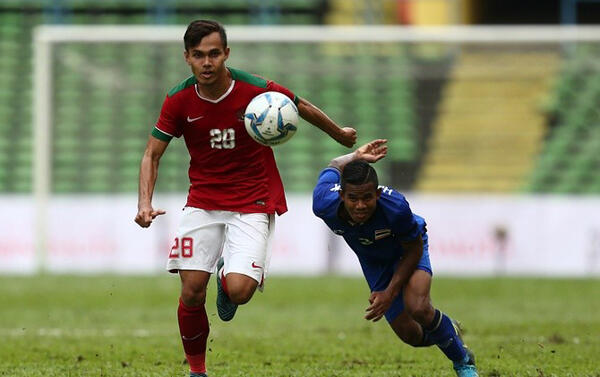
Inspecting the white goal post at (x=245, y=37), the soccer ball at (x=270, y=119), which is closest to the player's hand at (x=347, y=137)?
the soccer ball at (x=270, y=119)

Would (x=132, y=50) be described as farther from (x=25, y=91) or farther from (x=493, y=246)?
(x=493, y=246)

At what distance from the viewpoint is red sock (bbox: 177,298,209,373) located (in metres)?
7.68

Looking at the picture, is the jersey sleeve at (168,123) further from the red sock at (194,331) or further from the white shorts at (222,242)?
the red sock at (194,331)

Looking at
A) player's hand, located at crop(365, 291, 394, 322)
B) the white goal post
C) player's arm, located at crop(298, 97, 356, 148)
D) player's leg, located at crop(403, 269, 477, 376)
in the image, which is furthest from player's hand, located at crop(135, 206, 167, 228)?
the white goal post

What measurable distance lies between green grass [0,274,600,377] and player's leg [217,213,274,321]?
0.82 meters

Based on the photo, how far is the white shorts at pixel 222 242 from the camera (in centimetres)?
764

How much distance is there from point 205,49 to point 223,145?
0.64 m

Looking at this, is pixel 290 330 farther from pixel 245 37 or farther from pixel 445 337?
pixel 245 37

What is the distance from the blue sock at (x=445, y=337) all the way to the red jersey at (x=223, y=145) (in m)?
A: 1.26

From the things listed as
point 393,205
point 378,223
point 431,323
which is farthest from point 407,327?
point 393,205

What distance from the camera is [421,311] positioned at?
24.6 feet

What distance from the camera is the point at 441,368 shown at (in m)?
8.61

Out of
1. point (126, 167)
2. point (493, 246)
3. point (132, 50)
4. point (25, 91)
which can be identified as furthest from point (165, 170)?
point (493, 246)

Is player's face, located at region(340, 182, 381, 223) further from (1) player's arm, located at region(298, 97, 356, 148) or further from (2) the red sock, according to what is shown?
(2) the red sock
